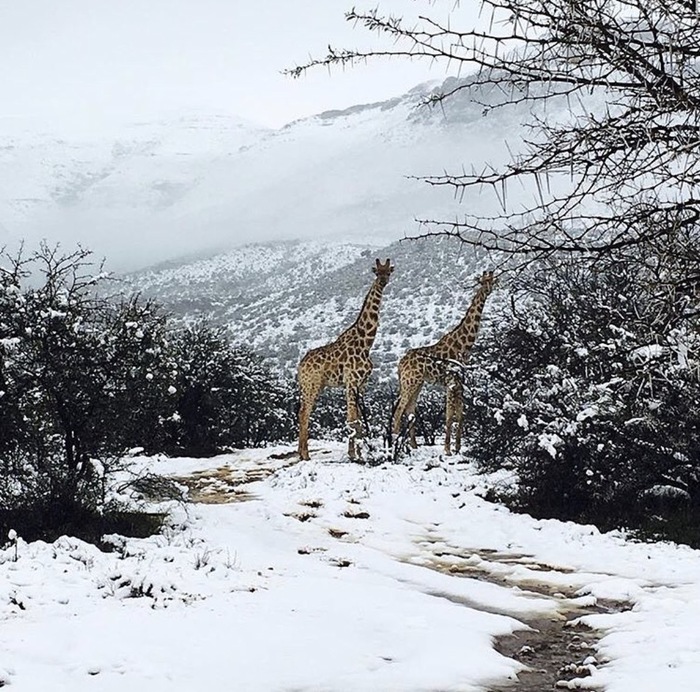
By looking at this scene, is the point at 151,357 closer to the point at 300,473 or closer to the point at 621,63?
the point at 300,473

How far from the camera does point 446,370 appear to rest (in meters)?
14.8

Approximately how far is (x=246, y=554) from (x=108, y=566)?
1.59 metres

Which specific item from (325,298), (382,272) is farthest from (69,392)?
(325,298)

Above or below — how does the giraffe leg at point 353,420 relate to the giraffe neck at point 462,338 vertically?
below

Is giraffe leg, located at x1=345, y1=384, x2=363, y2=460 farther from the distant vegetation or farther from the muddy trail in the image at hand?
the distant vegetation

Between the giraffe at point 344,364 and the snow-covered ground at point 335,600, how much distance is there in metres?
4.41

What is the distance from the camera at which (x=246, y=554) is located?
797 centimetres

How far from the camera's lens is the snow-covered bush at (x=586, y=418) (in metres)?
9.01

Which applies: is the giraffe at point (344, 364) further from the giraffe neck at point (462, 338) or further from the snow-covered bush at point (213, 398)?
the snow-covered bush at point (213, 398)

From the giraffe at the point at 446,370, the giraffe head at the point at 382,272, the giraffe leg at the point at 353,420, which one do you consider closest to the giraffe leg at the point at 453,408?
the giraffe at the point at 446,370

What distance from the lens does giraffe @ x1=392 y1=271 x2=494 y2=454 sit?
14891mm

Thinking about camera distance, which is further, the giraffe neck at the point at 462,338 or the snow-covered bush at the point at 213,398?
the snow-covered bush at the point at 213,398

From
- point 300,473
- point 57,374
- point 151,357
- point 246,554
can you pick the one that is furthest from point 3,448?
point 300,473

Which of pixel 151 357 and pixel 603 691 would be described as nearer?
pixel 603 691
